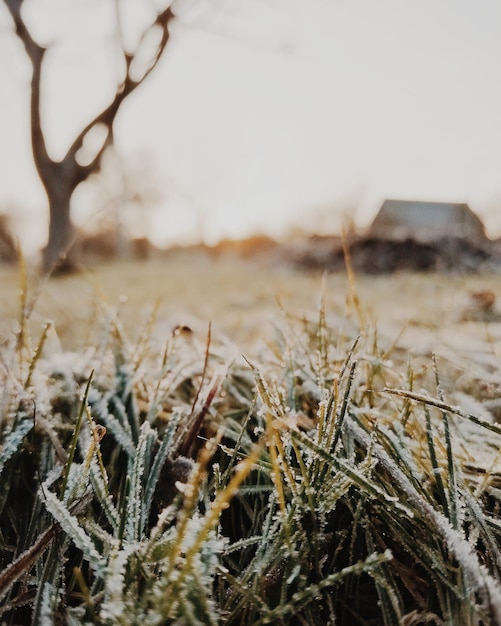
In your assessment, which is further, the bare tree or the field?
the bare tree

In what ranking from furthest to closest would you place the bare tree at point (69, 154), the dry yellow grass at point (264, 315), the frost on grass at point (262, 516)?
the bare tree at point (69, 154) → the dry yellow grass at point (264, 315) → the frost on grass at point (262, 516)

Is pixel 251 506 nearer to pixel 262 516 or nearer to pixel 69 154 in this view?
pixel 262 516

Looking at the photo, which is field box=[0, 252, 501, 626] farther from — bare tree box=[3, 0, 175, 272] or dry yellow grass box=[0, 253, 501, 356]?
bare tree box=[3, 0, 175, 272]

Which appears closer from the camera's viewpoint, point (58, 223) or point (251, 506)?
point (251, 506)

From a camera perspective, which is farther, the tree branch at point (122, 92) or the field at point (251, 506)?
the tree branch at point (122, 92)

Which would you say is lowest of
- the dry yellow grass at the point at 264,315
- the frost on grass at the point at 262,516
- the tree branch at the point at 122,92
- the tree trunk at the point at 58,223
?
the frost on grass at the point at 262,516

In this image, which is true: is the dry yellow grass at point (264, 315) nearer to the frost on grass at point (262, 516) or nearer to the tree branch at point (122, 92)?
the frost on grass at point (262, 516)

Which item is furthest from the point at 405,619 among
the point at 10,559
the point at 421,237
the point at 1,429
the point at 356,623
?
the point at 421,237

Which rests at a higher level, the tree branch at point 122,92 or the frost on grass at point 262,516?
the tree branch at point 122,92

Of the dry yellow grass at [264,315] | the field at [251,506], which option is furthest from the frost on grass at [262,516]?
the dry yellow grass at [264,315]

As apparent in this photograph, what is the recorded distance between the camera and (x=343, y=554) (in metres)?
0.56

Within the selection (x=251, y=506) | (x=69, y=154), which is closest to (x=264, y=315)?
(x=251, y=506)

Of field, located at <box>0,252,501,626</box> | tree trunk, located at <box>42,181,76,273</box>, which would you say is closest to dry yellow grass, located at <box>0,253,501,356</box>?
field, located at <box>0,252,501,626</box>

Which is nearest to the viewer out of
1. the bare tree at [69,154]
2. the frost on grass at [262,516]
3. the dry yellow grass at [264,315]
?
the frost on grass at [262,516]
